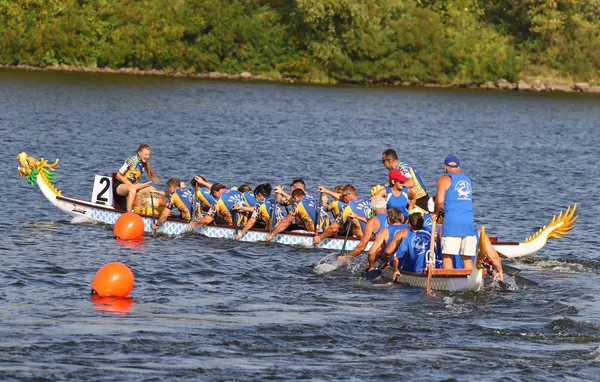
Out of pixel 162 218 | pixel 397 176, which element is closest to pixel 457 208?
pixel 397 176

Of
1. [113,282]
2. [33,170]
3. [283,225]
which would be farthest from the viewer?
[33,170]

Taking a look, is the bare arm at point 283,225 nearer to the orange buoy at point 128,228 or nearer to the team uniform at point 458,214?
the orange buoy at point 128,228

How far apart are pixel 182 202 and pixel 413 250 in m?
6.81

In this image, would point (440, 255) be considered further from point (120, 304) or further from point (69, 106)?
point (69, 106)

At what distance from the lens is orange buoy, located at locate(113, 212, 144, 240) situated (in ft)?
76.9

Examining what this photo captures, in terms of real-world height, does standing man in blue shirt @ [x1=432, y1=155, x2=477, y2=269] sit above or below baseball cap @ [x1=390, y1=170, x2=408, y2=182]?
below

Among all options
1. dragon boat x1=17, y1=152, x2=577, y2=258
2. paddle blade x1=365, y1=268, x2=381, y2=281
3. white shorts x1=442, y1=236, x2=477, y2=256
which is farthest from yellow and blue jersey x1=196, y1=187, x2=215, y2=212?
white shorts x1=442, y1=236, x2=477, y2=256

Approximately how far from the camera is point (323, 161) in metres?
41.0

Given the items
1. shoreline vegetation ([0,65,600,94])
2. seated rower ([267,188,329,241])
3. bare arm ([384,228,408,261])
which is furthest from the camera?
shoreline vegetation ([0,65,600,94])

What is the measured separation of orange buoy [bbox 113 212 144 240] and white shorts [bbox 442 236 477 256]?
8.03 metres

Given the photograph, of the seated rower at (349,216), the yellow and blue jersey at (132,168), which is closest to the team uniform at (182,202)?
→ the yellow and blue jersey at (132,168)

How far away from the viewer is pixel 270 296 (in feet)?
59.8

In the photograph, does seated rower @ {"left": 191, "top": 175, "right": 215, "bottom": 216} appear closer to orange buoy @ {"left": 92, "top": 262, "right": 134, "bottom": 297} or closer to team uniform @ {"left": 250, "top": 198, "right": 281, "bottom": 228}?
team uniform @ {"left": 250, "top": 198, "right": 281, "bottom": 228}

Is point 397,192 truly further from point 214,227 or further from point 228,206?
point 214,227
